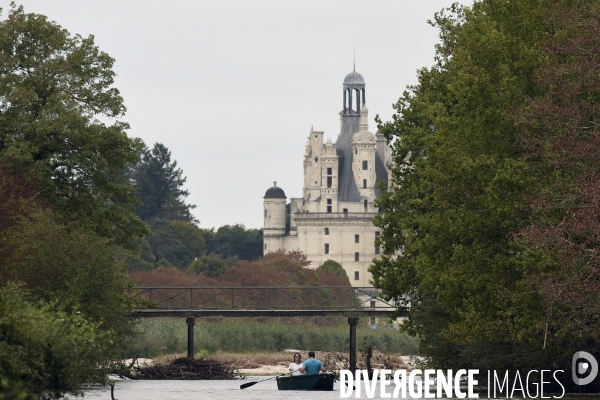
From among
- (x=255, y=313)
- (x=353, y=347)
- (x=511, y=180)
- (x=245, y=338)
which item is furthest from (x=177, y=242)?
(x=511, y=180)

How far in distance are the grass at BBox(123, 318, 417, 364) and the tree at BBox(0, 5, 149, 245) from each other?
17598 mm

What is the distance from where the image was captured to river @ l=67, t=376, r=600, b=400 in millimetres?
40403

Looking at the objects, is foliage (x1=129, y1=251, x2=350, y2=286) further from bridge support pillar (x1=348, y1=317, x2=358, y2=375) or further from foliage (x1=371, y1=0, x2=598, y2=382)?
foliage (x1=371, y1=0, x2=598, y2=382)

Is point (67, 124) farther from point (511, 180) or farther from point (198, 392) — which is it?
point (511, 180)

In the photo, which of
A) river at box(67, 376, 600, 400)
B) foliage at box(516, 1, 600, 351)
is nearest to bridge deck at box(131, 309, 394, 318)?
river at box(67, 376, 600, 400)

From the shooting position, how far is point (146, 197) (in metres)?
191

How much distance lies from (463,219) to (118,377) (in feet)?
78.0

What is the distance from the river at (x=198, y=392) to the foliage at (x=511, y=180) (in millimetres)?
3128

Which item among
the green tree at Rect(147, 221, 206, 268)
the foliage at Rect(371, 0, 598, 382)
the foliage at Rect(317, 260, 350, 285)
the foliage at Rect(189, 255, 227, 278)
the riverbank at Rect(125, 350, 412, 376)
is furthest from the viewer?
the green tree at Rect(147, 221, 206, 268)

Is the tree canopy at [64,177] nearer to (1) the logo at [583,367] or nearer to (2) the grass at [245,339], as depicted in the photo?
(1) the logo at [583,367]

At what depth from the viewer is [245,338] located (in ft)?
252

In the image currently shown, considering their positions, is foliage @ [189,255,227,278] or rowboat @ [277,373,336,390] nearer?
rowboat @ [277,373,336,390]

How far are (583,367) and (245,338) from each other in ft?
140

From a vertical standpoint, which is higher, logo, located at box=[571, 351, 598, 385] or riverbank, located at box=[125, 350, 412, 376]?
riverbank, located at box=[125, 350, 412, 376]
